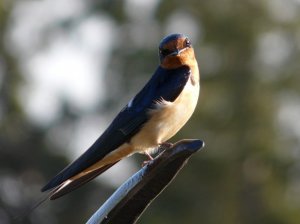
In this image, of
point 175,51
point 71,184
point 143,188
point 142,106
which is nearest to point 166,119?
point 142,106

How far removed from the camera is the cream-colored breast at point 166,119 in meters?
5.00

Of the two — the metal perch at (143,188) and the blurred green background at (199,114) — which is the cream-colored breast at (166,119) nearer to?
the metal perch at (143,188)

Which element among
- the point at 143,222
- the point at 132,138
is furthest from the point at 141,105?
the point at 143,222

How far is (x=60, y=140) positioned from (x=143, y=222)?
3.53m

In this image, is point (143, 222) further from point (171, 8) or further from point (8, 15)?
point (8, 15)

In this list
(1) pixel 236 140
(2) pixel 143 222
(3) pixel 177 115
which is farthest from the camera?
(1) pixel 236 140

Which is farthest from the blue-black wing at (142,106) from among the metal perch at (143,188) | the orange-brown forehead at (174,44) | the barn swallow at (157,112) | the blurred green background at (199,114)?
the blurred green background at (199,114)

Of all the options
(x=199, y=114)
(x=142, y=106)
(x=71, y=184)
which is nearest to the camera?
(x=71, y=184)

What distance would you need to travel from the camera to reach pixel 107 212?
137 inches

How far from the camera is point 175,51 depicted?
17.3 feet

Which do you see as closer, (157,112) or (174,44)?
(157,112)

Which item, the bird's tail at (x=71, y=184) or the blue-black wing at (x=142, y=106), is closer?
the bird's tail at (x=71, y=184)

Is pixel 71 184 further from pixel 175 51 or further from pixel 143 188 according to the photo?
pixel 175 51

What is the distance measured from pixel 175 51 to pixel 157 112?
1.17ft
